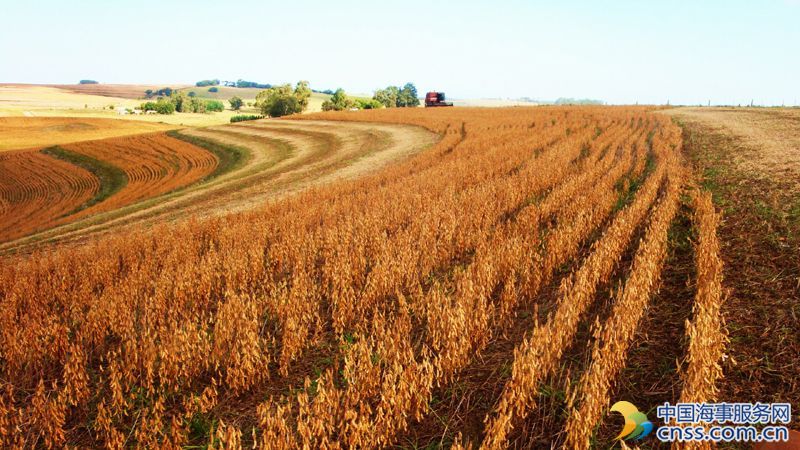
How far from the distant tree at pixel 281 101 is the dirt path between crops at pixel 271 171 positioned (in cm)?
3533

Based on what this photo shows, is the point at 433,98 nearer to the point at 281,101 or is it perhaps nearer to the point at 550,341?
the point at 281,101

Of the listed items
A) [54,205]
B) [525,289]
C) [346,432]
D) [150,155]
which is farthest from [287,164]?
[346,432]

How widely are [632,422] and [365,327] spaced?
2.79 m

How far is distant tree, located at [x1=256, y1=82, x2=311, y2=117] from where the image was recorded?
80.1m

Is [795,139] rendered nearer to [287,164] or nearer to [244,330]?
[244,330]

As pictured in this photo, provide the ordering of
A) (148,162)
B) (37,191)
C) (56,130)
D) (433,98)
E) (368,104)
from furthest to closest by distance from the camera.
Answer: (368,104), (433,98), (56,130), (148,162), (37,191)

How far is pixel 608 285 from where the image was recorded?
20.0 feet

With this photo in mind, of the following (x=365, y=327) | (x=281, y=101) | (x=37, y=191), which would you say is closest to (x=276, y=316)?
(x=365, y=327)

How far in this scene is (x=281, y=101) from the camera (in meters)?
79.9

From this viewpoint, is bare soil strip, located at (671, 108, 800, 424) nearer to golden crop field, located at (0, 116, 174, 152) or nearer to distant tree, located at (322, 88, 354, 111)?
golden crop field, located at (0, 116, 174, 152)

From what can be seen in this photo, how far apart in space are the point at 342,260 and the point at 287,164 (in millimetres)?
21080

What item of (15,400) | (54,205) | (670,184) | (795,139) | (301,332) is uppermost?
(795,139)

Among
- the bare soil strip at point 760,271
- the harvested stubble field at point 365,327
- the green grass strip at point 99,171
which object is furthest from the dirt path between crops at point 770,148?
the green grass strip at point 99,171

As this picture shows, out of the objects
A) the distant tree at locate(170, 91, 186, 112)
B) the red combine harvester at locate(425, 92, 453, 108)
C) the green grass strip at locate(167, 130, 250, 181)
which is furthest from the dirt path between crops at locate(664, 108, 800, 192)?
the distant tree at locate(170, 91, 186, 112)
